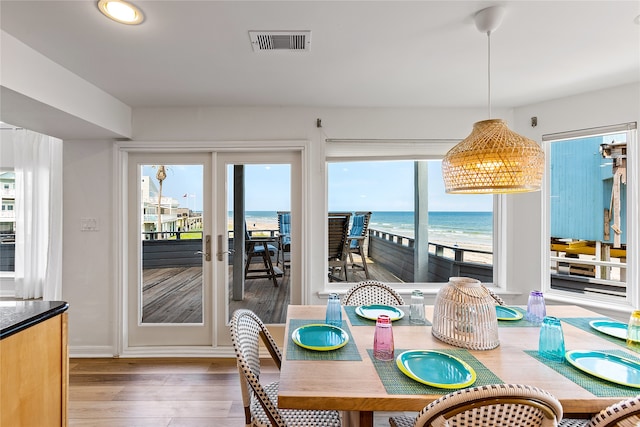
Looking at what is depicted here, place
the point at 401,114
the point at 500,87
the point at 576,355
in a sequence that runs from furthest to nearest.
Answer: the point at 401,114 → the point at 500,87 → the point at 576,355

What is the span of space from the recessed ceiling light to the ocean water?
2.35 m

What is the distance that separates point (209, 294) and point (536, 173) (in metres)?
2.71

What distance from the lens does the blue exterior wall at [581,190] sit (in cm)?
255

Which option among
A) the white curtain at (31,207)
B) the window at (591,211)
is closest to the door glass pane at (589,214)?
the window at (591,211)

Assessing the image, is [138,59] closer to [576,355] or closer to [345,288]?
[345,288]

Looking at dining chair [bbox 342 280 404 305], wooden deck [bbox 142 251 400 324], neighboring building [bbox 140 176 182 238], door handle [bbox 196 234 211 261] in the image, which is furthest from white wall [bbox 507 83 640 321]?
neighboring building [bbox 140 176 182 238]

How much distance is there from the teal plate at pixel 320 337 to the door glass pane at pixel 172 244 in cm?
175

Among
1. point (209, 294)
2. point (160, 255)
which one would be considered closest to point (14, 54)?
point (160, 255)

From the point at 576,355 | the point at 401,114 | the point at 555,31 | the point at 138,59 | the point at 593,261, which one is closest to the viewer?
the point at 576,355

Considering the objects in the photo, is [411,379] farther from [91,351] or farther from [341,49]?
[91,351]

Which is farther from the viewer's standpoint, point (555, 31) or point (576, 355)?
point (555, 31)

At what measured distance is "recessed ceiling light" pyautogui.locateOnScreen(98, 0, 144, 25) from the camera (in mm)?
1396

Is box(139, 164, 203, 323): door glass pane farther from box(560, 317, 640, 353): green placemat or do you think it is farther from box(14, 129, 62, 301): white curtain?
box(560, 317, 640, 353): green placemat

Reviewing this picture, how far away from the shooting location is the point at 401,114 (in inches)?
112
